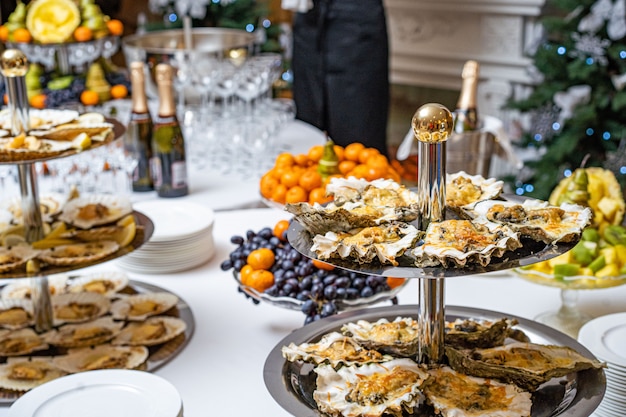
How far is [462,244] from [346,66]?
9.08ft

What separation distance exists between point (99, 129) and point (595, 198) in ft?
3.34

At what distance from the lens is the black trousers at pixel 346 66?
3.58 metres

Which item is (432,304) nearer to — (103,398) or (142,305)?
(103,398)

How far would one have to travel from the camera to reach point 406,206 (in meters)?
1.12

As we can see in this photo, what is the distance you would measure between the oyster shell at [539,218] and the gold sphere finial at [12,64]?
2.61ft

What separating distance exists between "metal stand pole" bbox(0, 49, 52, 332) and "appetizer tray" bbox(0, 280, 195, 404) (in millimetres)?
87

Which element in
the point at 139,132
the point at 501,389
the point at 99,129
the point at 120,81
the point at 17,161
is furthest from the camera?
the point at 120,81

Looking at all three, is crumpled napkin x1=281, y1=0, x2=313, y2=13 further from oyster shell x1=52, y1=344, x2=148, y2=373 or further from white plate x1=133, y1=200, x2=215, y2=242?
oyster shell x1=52, y1=344, x2=148, y2=373

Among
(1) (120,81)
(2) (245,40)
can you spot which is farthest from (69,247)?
(1) (120,81)

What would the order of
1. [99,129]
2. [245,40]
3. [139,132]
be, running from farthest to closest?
1. [245,40]
2. [139,132]
3. [99,129]

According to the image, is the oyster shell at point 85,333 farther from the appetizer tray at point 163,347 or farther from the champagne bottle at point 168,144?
the champagne bottle at point 168,144

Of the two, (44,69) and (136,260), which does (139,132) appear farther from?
(44,69)

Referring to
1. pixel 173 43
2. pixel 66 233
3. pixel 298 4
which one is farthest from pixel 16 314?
pixel 298 4

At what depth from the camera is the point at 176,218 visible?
6.48 ft
